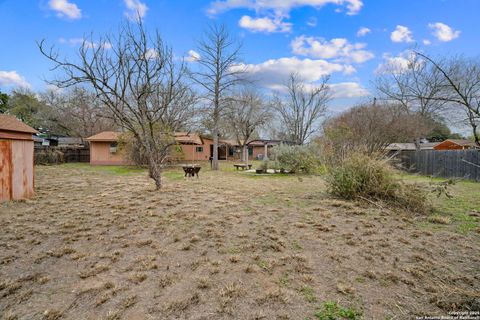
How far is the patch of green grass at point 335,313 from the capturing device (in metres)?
2.05

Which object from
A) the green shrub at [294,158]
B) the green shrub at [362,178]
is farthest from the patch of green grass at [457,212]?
the green shrub at [294,158]

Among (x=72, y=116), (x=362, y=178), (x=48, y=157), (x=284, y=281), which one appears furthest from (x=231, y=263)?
(x=72, y=116)

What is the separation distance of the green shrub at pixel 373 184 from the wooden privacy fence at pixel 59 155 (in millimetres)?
20707

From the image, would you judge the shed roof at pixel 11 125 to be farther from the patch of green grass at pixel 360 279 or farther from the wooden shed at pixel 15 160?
the patch of green grass at pixel 360 279

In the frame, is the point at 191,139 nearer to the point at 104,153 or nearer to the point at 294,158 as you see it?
the point at 104,153

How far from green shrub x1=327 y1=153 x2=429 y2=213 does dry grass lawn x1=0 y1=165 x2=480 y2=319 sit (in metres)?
0.59

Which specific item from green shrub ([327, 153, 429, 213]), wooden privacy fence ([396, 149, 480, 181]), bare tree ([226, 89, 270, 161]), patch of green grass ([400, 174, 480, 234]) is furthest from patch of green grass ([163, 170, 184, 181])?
bare tree ([226, 89, 270, 161])

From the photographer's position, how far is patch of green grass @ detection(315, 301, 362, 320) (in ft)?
6.73

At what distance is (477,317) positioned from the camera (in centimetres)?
199

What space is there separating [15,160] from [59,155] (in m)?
16.1

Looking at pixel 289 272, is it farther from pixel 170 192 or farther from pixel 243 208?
pixel 170 192

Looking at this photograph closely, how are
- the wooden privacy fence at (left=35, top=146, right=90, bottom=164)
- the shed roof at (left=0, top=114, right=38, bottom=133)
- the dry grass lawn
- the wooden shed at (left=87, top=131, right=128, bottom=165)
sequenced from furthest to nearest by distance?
the wooden shed at (left=87, top=131, right=128, bottom=165) → the wooden privacy fence at (left=35, top=146, right=90, bottom=164) → the shed roof at (left=0, top=114, right=38, bottom=133) → the dry grass lawn

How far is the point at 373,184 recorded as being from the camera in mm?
6184

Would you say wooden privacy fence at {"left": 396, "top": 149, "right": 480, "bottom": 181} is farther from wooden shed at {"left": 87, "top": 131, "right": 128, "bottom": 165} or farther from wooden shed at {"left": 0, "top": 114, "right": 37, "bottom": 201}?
wooden shed at {"left": 87, "top": 131, "right": 128, "bottom": 165}
